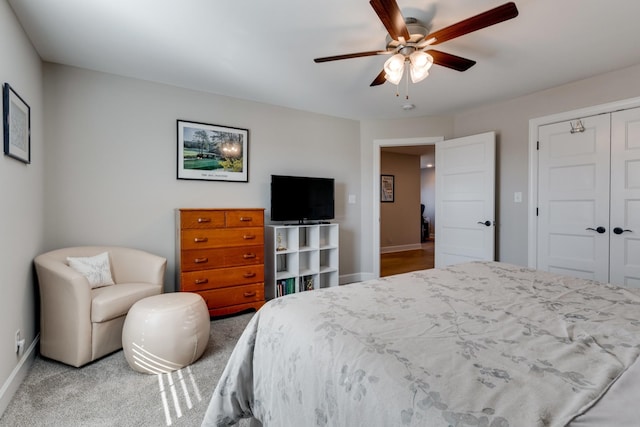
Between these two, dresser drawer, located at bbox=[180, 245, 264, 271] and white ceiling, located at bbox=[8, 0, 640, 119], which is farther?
dresser drawer, located at bbox=[180, 245, 264, 271]

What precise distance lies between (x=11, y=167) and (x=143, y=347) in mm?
1380

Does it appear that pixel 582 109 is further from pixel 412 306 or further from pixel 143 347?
pixel 143 347

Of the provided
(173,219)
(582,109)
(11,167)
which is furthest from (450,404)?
(582,109)

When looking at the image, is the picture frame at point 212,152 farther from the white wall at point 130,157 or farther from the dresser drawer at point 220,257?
the dresser drawer at point 220,257

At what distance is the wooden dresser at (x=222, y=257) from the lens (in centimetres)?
283

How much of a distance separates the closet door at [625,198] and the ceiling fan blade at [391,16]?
248 centimetres

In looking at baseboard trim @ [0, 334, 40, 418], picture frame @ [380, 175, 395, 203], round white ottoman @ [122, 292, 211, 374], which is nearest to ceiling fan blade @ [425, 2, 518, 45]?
round white ottoman @ [122, 292, 211, 374]

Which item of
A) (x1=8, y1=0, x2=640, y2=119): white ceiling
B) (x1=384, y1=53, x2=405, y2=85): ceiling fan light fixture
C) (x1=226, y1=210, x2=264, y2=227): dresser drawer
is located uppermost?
(x1=8, y1=0, x2=640, y2=119): white ceiling

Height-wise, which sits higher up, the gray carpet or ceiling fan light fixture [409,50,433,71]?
ceiling fan light fixture [409,50,433,71]

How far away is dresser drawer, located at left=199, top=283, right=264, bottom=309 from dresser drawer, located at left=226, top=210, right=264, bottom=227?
25.1 inches

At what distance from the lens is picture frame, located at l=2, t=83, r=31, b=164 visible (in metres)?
1.77

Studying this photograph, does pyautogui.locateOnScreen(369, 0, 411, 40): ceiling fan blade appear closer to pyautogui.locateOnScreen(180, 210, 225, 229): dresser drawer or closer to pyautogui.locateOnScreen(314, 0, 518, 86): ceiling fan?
pyautogui.locateOnScreen(314, 0, 518, 86): ceiling fan

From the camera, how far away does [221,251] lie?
2.99 meters

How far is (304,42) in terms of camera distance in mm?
2324
